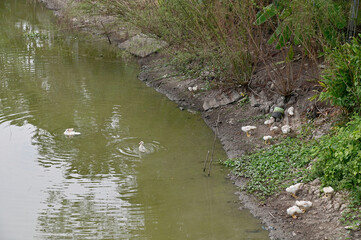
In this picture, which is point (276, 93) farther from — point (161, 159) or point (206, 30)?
point (161, 159)

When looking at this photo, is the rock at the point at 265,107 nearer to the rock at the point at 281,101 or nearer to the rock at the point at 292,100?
the rock at the point at 281,101

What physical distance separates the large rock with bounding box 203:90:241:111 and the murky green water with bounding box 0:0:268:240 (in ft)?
1.46

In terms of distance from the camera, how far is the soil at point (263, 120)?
688 centimetres

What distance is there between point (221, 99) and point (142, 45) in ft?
20.2

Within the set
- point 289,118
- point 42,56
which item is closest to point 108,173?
point 289,118

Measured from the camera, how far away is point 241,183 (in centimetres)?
835

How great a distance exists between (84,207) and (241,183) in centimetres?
263

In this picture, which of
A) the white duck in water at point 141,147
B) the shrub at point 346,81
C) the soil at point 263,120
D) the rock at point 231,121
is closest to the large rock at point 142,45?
the soil at point 263,120

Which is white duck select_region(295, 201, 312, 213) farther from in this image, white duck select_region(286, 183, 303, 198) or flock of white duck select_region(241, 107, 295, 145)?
flock of white duck select_region(241, 107, 295, 145)

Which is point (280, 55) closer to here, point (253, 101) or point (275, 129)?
point (253, 101)

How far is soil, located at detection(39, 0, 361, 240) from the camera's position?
6875mm

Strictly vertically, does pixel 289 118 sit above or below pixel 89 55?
above

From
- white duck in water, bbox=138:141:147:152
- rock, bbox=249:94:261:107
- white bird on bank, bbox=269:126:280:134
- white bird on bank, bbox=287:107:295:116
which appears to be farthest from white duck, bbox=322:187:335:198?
rock, bbox=249:94:261:107

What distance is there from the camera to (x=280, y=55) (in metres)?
12.3
